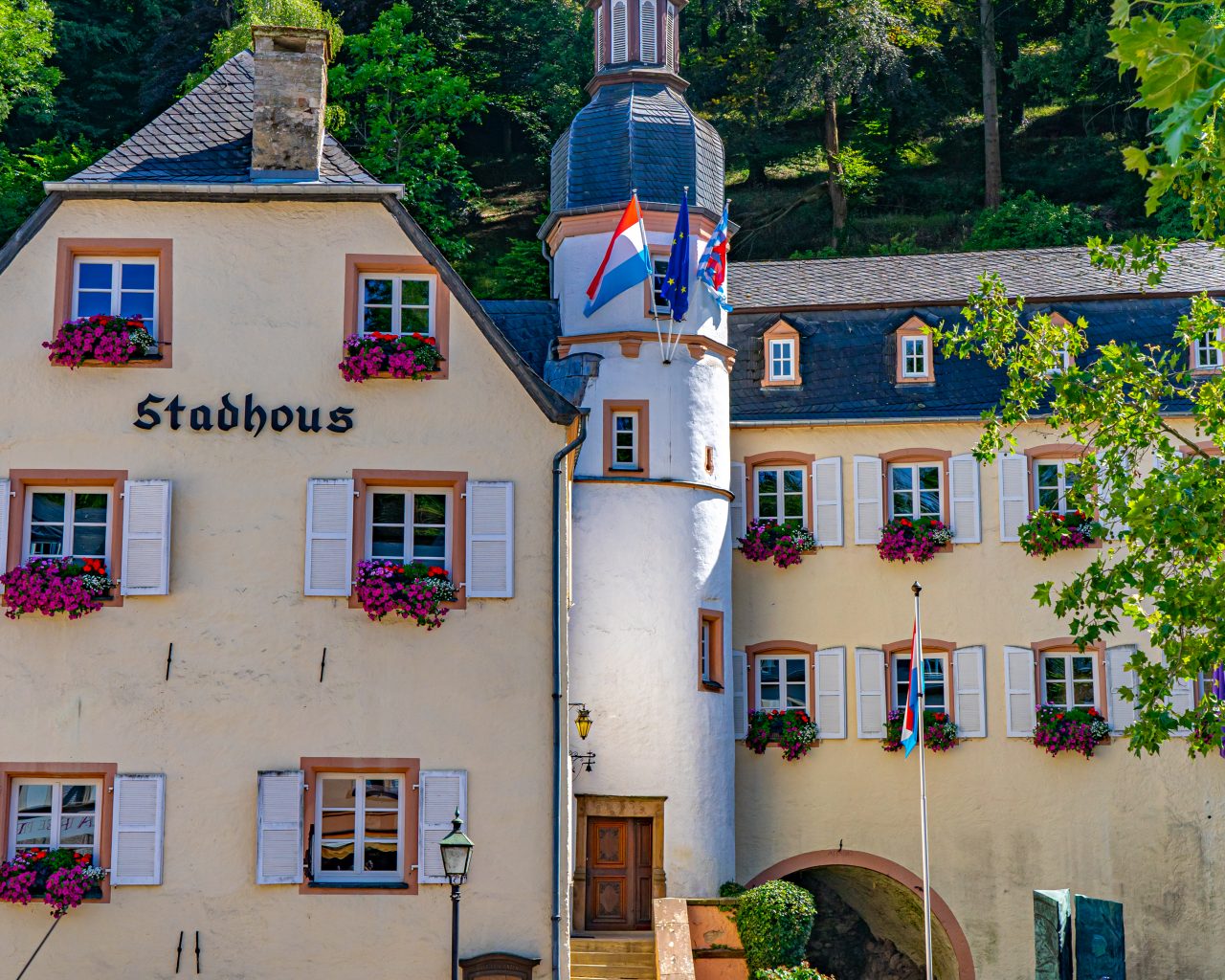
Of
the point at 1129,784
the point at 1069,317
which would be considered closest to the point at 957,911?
the point at 1129,784

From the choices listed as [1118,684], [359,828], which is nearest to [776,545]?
[1118,684]

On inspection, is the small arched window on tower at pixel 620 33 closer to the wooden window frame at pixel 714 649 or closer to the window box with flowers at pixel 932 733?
the wooden window frame at pixel 714 649

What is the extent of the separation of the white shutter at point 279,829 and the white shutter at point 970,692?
12240mm

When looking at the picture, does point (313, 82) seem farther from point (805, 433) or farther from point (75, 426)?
point (805, 433)

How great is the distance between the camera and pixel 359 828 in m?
20.0

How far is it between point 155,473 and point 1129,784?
15.8 metres

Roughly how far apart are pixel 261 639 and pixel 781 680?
36.6ft

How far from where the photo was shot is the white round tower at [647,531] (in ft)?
86.7

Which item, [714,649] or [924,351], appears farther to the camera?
[924,351]

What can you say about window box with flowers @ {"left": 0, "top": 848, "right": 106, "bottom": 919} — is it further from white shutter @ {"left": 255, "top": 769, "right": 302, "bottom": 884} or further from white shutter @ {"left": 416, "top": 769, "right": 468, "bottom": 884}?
white shutter @ {"left": 416, "top": 769, "right": 468, "bottom": 884}

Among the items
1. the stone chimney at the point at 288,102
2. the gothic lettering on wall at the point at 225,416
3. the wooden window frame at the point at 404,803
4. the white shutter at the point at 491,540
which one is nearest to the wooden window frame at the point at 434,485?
the white shutter at the point at 491,540

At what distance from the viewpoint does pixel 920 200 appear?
50.5 m

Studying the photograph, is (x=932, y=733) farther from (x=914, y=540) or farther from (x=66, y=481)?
(x=66, y=481)

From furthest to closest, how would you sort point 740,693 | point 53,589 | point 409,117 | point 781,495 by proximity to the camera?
point 409,117
point 781,495
point 740,693
point 53,589
